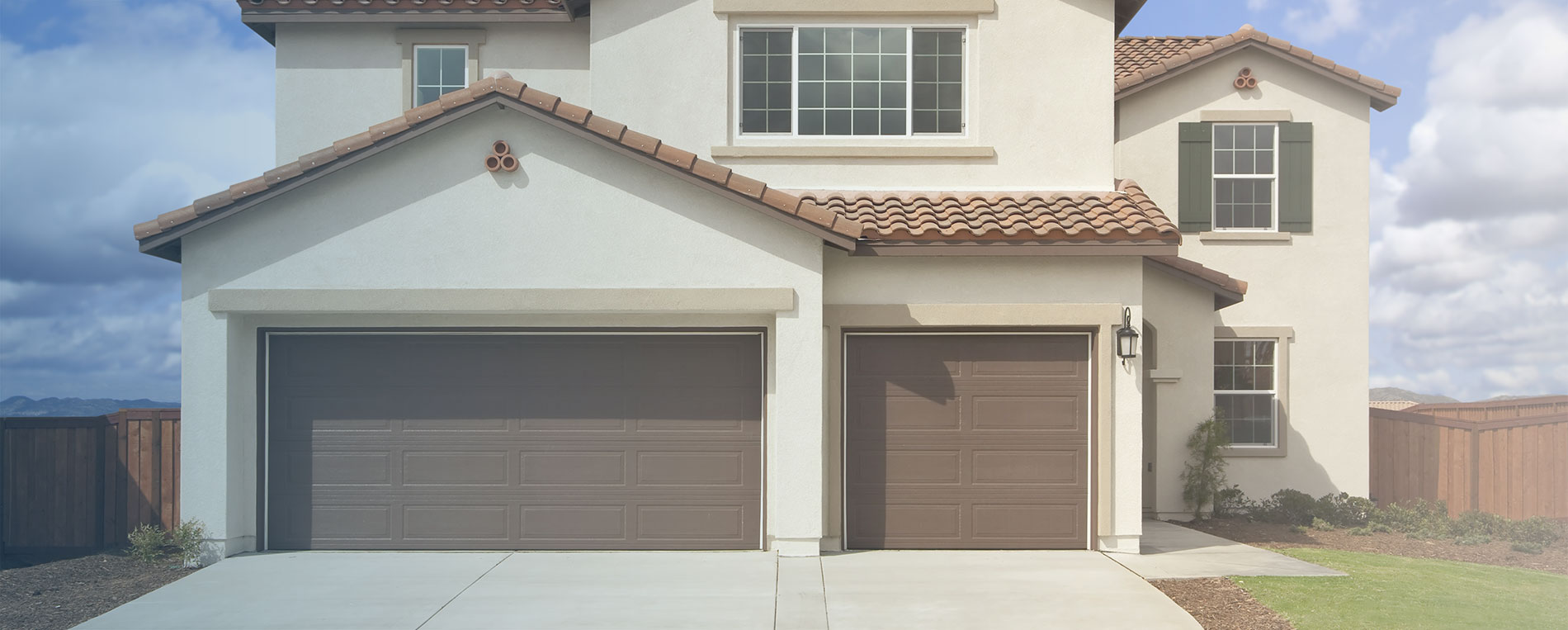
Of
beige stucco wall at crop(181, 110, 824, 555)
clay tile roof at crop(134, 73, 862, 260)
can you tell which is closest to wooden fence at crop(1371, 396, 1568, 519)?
beige stucco wall at crop(181, 110, 824, 555)

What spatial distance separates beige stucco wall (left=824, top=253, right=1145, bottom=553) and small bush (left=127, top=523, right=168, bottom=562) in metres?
6.92

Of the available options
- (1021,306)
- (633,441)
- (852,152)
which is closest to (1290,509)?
(1021,306)

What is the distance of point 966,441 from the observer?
424 inches

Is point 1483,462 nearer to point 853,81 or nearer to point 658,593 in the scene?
point 853,81

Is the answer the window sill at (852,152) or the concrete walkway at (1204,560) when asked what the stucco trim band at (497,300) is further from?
the concrete walkway at (1204,560)

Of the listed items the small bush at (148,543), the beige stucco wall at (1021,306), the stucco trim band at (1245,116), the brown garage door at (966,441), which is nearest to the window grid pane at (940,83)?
the beige stucco wall at (1021,306)

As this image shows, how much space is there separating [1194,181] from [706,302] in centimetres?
854

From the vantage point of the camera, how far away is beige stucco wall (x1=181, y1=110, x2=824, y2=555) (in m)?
10.1

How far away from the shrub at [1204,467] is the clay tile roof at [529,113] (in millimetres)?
6917

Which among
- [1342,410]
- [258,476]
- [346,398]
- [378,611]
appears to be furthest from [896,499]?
[1342,410]

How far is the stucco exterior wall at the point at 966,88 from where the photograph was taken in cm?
1192

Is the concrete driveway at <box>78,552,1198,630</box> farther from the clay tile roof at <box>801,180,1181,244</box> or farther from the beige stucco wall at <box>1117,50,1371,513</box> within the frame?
the beige stucco wall at <box>1117,50,1371,513</box>

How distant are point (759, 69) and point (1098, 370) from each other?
5.25 meters

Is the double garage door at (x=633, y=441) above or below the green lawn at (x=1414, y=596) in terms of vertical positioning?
above
